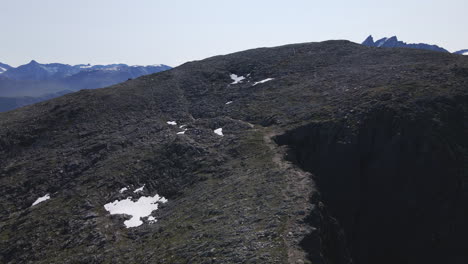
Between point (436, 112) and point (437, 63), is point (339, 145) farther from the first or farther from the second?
point (437, 63)

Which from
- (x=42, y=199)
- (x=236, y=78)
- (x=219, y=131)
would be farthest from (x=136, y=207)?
(x=236, y=78)

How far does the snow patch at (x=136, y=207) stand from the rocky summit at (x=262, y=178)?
0.66 feet

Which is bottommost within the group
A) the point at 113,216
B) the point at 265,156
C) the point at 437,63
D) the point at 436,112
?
the point at 113,216

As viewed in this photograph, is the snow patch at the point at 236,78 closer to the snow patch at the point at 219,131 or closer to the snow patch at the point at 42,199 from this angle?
the snow patch at the point at 219,131

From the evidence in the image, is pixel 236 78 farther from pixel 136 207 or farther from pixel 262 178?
pixel 262 178

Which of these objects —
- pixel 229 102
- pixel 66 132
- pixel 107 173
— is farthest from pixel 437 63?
pixel 66 132

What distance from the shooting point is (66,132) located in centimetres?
6222

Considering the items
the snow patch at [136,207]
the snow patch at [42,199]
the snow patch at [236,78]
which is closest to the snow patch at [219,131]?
the snow patch at [136,207]

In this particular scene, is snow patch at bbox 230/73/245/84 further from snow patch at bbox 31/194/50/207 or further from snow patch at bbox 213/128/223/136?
snow patch at bbox 31/194/50/207

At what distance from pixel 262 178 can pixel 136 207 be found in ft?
50.1

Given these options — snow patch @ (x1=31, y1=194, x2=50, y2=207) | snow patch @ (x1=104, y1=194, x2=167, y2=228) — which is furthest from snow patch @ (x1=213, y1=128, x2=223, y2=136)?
snow patch @ (x1=31, y1=194, x2=50, y2=207)

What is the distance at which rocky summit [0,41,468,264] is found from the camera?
29.9 metres

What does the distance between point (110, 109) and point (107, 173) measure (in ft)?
88.6

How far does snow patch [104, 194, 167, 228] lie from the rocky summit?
0.66ft
